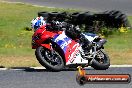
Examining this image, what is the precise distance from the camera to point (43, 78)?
11.0 m

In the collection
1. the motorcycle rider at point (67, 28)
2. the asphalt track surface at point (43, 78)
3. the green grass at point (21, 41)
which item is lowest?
the green grass at point (21, 41)

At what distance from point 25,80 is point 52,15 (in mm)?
11053

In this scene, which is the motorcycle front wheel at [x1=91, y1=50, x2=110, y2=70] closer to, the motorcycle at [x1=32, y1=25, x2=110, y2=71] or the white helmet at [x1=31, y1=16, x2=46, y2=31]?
the motorcycle at [x1=32, y1=25, x2=110, y2=71]

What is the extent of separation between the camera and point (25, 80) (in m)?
10.7

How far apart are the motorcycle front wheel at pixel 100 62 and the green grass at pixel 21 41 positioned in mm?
1341

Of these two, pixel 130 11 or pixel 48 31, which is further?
pixel 130 11

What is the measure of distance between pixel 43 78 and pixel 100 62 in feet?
6.36

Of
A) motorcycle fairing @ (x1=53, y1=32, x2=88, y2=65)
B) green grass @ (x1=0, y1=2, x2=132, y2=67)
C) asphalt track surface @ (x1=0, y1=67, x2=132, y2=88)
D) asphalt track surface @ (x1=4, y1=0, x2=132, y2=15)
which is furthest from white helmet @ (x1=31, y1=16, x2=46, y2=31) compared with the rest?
asphalt track surface @ (x1=4, y1=0, x2=132, y2=15)

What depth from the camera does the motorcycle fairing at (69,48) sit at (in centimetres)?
1211

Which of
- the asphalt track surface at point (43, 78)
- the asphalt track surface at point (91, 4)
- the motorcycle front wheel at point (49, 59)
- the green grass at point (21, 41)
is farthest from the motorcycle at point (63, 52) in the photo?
the asphalt track surface at point (91, 4)

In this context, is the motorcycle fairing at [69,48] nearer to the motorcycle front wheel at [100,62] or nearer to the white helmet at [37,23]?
the motorcycle front wheel at [100,62]

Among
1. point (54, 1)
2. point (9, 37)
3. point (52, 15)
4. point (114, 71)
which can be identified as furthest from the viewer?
point (54, 1)

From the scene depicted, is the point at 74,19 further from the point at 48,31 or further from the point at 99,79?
the point at 99,79

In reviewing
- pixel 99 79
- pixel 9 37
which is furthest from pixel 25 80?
Answer: pixel 9 37
